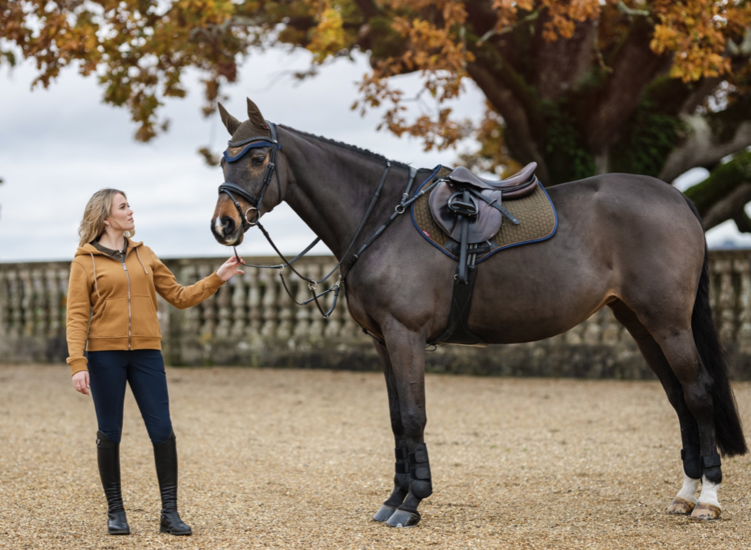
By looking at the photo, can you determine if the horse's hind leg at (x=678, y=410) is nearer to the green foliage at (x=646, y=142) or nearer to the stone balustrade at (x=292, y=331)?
the stone balustrade at (x=292, y=331)

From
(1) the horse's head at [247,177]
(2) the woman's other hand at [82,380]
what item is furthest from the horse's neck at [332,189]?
(2) the woman's other hand at [82,380]

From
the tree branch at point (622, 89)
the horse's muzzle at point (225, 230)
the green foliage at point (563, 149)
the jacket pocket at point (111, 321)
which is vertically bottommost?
the jacket pocket at point (111, 321)

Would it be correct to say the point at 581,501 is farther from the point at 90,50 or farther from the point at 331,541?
the point at 90,50

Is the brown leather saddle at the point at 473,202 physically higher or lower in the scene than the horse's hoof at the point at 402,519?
higher

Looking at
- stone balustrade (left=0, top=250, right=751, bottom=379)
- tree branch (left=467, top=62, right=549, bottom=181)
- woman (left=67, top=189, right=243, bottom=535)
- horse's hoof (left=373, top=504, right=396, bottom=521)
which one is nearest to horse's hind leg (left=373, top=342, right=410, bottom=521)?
horse's hoof (left=373, top=504, right=396, bottom=521)

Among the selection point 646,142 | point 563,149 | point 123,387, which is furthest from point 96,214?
point 646,142

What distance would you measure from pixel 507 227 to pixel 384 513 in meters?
1.76

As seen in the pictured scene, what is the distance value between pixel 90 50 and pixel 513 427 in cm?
664

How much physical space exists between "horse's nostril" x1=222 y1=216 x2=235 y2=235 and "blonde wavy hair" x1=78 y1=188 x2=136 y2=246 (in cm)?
58

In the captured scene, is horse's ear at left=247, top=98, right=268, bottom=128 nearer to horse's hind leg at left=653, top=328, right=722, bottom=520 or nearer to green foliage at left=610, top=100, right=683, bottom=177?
horse's hind leg at left=653, top=328, right=722, bottom=520

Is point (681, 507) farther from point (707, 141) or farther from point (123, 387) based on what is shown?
point (707, 141)

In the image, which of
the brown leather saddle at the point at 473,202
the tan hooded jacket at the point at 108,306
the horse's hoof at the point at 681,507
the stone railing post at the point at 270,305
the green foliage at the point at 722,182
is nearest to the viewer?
the tan hooded jacket at the point at 108,306

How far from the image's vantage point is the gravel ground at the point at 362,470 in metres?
3.99

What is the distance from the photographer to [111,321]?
12.8ft
